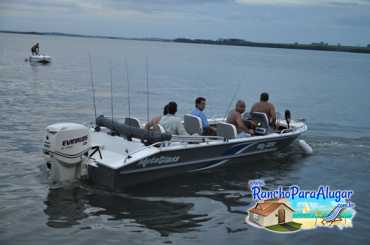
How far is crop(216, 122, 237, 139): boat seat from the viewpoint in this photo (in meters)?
11.2

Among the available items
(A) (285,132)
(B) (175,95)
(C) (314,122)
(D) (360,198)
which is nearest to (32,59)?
(B) (175,95)

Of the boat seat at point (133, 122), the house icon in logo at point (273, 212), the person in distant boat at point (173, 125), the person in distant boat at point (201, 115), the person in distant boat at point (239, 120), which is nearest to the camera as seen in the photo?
the house icon in logo at point (273, 212)

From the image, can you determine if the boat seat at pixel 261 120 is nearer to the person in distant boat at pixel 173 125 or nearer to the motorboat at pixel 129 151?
the motorboat at pixel 129 151

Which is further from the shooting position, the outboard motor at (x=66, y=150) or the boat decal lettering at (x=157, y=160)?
the boat decal lettering at (x=157, y=160)

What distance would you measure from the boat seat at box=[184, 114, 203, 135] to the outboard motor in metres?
2.91

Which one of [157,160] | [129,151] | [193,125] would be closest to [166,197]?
[157,160]

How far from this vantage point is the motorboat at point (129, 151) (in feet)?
29.0

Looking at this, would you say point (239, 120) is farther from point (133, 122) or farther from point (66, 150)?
point (66, 150)

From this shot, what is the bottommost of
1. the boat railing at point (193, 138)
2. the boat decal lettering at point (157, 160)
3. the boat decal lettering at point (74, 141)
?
the boat decal lettering at point (157, 160)

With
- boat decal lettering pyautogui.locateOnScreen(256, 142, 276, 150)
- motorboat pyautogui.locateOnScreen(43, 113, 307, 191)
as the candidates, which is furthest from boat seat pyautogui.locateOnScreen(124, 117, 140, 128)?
boat decal lettering pyautogui.locateOnScreen(256, 142, 276, 150)

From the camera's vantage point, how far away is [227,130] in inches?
444

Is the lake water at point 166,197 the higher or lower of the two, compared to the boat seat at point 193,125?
lower

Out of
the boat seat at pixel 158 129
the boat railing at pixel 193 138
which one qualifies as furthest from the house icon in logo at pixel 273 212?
the boat seat at pixel 158 129

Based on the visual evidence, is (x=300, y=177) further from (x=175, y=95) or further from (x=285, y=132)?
(x=175, y=95)
